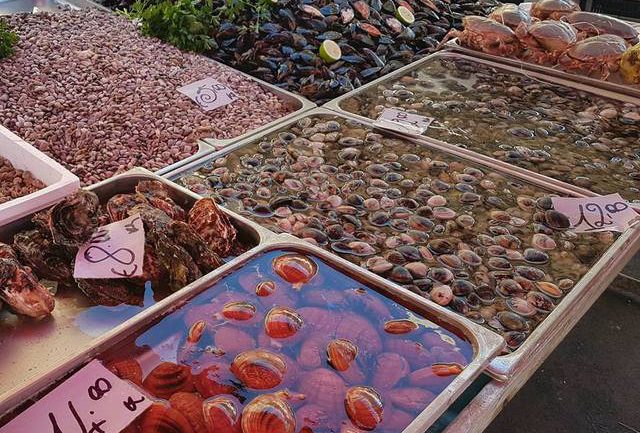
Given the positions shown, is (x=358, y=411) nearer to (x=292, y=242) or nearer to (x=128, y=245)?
(x=292, y=242)

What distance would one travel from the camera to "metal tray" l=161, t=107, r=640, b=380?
140 centimetres

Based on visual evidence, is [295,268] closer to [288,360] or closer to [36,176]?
[288,360]

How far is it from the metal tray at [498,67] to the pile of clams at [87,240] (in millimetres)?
1008

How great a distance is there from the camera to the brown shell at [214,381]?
1.15 meters

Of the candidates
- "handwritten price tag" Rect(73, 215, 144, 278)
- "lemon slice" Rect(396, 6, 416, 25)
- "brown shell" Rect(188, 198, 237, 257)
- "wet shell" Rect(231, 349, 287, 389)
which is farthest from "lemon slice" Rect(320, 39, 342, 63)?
"wet shell" Rect(231, 349, 287, 389)

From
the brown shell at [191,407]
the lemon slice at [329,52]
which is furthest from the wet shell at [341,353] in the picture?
the lemon slice at [329,52]

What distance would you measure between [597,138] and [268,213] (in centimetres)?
140

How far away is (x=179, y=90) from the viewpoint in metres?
2.65

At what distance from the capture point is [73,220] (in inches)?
60.9

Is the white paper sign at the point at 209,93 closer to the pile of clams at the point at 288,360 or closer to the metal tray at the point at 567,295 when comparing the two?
the metal tray at the point at 567,295

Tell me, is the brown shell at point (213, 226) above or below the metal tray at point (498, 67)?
above

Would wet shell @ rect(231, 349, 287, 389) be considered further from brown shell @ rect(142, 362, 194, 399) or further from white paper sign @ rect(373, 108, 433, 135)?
white paper sign @ rect(373, 108, 433, 135)

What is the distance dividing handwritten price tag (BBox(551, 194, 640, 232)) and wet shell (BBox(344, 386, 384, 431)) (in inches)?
41.2

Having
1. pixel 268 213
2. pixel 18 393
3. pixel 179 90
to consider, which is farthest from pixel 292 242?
pixel 179 90
